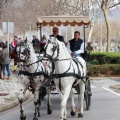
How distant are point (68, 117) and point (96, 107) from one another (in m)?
2.28

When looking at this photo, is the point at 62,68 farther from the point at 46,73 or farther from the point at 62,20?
the point at 62,20

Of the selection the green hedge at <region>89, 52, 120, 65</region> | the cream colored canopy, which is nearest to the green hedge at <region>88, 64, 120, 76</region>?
the green hedge at <region>89, 52, 120, 65</region>

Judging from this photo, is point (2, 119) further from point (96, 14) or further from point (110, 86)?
point (96, 14)

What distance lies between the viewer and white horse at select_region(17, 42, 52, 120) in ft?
36.0

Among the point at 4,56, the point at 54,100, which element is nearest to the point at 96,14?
the point at 4,56

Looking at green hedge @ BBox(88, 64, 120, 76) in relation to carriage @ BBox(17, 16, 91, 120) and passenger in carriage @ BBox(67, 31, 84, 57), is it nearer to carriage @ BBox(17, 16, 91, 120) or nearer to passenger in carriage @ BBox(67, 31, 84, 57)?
passenger in carriage @ BBox(67, 31, 84, 57)

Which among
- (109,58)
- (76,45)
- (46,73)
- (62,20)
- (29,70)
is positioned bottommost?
(109,58)

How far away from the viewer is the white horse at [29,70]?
36.0ft

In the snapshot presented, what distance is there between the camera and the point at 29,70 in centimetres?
1134

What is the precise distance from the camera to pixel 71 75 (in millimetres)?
10938

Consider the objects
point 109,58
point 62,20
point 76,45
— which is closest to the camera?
point 76,45

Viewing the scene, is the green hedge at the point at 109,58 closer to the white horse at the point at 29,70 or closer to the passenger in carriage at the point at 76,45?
the passenger in carriage at the point at 76,45

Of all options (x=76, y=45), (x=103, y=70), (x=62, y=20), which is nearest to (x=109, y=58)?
(x=103, y=70)

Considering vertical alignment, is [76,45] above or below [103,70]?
above
